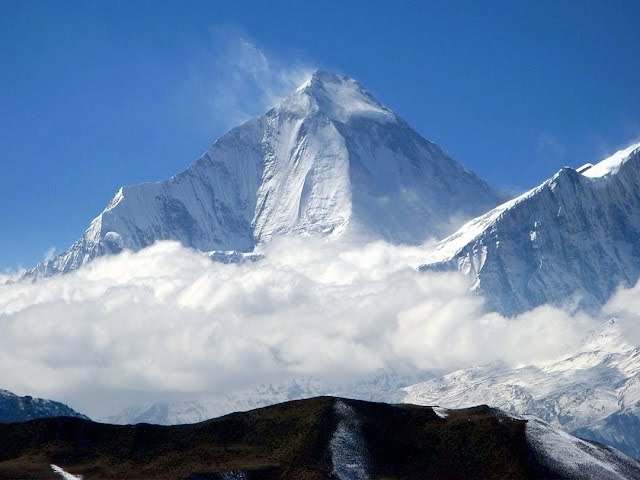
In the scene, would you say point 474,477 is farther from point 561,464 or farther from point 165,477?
point 165,477

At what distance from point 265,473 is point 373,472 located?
61.5ft

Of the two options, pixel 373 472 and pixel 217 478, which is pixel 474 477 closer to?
pixel 373 472

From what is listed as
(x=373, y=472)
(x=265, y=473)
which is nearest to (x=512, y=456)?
(x=373, y=472)

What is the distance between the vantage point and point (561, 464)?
7859 inches

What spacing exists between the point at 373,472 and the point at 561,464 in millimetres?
32421

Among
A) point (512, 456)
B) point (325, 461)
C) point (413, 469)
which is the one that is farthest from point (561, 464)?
point (325, 461)

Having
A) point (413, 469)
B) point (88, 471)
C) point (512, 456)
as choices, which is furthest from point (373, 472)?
point (88, 471)

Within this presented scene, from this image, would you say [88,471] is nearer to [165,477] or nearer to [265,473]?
[165,477]

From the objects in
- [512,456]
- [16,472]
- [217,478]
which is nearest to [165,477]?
[217,478]

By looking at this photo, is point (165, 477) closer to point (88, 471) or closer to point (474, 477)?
point (88, 471)

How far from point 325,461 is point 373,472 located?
332 inches

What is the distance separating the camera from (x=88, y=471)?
7830 inches

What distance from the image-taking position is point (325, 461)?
19850 centimetres

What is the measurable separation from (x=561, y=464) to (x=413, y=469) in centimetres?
2547
